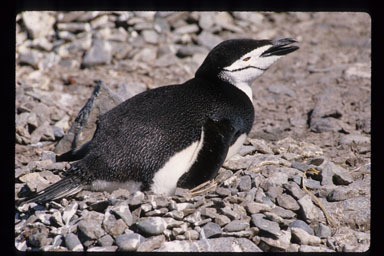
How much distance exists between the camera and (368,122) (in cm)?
257

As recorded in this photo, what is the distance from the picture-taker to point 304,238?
165 centimetres

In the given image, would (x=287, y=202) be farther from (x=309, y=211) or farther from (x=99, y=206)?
(x=99, y=206)

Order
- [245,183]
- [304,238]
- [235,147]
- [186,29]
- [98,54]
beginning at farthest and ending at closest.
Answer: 1. [186,29]
2. [98,54]
3. [235,147]
4. [245,183]
5. [304,238]

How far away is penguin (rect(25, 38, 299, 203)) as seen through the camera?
1.76 meters

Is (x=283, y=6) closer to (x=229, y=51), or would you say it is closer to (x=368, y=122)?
(x=229, y=51)

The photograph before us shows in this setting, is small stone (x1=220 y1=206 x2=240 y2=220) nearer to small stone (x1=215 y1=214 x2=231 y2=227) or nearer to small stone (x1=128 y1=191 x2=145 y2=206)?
small stone (x1=215 y1=214 x2=231 y2=227)

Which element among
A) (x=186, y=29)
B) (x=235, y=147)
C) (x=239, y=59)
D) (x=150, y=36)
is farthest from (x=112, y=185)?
(x=186, y=29)

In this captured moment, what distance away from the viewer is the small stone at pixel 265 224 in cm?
162

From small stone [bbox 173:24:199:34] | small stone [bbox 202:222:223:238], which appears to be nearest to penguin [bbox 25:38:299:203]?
small stone [bbox 202:222:223:238]

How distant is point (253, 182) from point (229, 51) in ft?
1.87

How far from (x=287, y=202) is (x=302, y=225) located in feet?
0.35

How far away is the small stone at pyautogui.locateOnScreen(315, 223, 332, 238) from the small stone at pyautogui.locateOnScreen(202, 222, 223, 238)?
357mm

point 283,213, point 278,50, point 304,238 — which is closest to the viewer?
point 304,238

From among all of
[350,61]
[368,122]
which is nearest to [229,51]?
[368,122]
